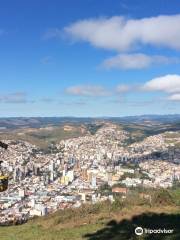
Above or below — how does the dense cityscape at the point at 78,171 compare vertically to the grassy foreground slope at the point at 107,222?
below

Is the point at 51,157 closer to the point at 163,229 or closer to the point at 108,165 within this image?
the point at 108,165

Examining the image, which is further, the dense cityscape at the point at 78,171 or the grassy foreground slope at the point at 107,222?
the dense cityscape at the point at 78,171

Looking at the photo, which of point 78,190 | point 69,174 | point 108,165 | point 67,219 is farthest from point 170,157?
point 67,219

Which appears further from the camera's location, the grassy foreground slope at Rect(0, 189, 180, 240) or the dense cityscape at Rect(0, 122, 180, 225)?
the dense cityscape at Rect(0, 122, 180, 225)

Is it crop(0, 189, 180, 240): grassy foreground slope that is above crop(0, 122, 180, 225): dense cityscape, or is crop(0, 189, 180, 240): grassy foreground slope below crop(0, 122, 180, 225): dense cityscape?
above
